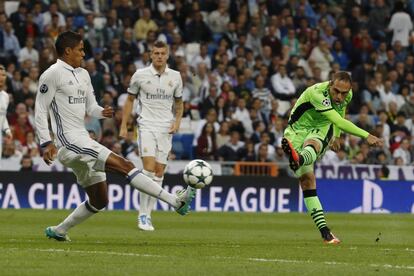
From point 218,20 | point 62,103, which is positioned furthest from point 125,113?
point 218,20

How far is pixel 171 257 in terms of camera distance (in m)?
11.9

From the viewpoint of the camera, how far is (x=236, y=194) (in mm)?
24812

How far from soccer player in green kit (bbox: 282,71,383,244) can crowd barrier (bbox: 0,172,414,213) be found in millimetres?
9389

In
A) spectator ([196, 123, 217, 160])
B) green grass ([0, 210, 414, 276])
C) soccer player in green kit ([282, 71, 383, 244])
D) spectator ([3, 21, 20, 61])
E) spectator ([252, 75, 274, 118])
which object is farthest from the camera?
spectator ([252, 75, 274, 118])

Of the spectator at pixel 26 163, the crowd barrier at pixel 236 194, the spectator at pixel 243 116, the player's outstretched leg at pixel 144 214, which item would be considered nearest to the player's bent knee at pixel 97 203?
the player's outstretched leg at pixel 144 214

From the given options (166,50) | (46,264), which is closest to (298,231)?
(166,50)

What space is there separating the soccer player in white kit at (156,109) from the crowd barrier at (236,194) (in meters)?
6.58

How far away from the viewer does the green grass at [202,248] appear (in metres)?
10.8

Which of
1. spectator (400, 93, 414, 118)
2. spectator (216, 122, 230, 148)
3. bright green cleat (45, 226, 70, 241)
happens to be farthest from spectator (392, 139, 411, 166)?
bright green cleat (45, 226, 70, 241)

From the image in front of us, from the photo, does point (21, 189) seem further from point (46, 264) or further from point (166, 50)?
point (46, 264)

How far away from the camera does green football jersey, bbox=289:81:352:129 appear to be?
576 inches

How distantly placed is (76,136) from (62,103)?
1.41ft

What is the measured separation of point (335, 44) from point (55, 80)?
18646 millimetres

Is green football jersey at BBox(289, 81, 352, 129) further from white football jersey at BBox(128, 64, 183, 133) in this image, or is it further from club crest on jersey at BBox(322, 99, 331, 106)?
white football jersey at BBox(128, 64, 183, 133)
